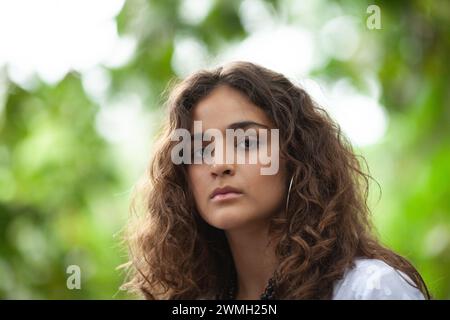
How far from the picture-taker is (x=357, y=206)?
7.59 feet

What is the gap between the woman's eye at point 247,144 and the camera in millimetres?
2152

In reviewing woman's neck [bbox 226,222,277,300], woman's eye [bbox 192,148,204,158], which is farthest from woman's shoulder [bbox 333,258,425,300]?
woman's eye [bbox 192,148,204,158]

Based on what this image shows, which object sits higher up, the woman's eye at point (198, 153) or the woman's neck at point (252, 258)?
the woman's eye at point (198, 153)

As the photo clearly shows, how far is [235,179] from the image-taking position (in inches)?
83.7

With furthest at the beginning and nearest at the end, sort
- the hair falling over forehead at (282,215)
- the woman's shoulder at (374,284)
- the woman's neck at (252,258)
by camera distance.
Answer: the woman's neck at (252,258)
the hair falling over forehead at (282,215)
the woman's shoulder at (374,284)

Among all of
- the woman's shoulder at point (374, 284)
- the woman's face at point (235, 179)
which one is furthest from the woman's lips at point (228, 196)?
the woman's shoulder at point (374, 284)

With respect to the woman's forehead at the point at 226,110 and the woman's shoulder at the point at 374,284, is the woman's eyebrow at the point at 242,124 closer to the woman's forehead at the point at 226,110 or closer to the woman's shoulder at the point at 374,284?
the woman's forehead at the point at 226,110

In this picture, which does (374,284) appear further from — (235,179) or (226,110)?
(226,110)

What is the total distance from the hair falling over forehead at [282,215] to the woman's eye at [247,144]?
11cm

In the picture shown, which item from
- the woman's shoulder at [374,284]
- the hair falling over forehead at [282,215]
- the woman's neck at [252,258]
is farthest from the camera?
the woman's neck at [252,258]

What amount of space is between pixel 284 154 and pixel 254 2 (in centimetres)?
138

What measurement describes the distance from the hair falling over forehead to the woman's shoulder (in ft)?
0.11
